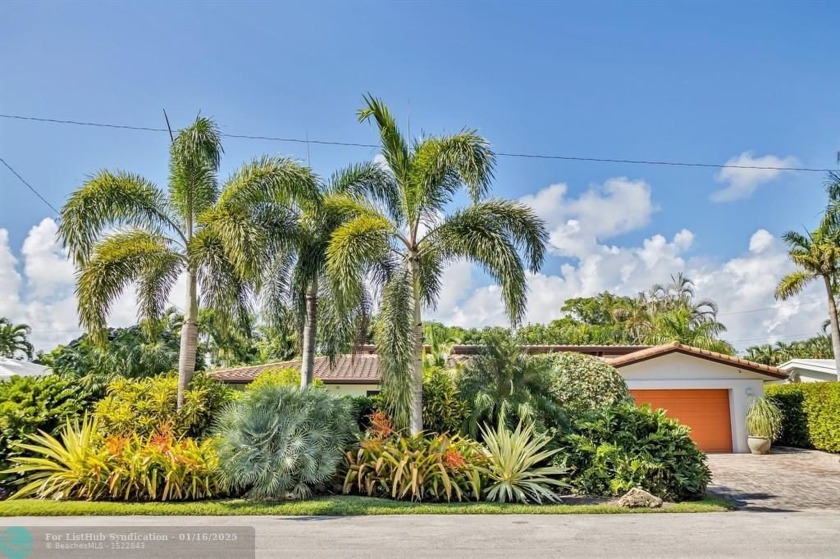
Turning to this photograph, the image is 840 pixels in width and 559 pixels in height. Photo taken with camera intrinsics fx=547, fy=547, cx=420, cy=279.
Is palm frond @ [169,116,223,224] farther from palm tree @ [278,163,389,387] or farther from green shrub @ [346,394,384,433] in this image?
green shrub @ [346,394,384,433]

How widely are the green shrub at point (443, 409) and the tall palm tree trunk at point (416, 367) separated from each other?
0.81 metres

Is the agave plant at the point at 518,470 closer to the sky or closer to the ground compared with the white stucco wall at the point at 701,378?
closer to the ground

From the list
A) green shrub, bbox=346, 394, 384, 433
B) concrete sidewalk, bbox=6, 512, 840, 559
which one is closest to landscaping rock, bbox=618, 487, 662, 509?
concrete sidewalk, bbox=6, 512, 840, 559

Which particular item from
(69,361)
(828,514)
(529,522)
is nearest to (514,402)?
(529,522)

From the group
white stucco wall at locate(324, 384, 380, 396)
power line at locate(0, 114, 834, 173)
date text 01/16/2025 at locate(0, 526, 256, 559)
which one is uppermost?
power line at locate(0, 114, 834, 173)

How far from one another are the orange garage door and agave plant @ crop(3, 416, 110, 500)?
14923 millimetres

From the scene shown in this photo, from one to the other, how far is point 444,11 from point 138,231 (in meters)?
8.22

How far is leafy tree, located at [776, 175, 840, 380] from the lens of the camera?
17438mm

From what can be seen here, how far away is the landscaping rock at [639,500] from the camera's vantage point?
8.83m

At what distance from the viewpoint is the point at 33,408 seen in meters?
10.5

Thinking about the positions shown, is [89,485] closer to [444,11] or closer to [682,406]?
[444,11]

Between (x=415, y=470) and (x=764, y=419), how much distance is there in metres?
13.2

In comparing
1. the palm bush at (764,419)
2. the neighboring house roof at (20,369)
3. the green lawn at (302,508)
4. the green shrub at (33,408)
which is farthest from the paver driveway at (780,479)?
→ the neighboring house roof at (20,369)

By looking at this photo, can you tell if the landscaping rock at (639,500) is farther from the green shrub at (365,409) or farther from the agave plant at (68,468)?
the agave plant at (68,468)
